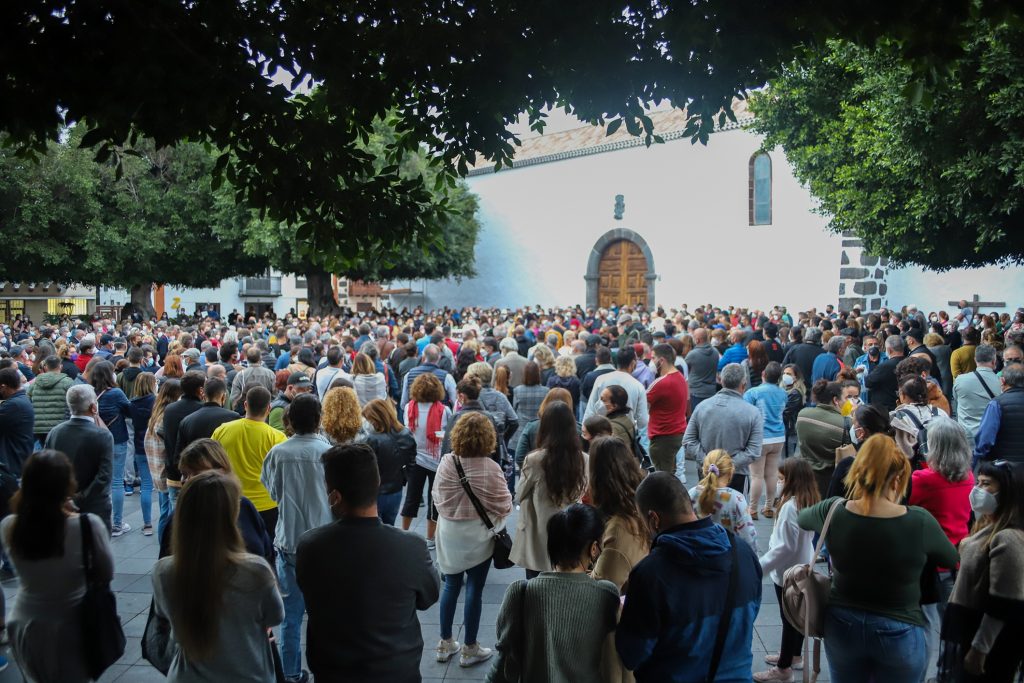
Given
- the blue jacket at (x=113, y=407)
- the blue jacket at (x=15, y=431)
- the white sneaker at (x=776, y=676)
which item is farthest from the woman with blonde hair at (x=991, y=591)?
the blue jacket at (x=113, y=407)

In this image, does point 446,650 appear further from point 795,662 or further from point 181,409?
point 181,409

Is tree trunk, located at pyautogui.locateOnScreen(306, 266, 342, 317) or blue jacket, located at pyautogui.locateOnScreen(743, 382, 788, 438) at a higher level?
tree trunk, located at pyautogui.locateOnScreen(306, 266, 342, 317)

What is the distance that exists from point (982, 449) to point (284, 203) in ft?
17.5

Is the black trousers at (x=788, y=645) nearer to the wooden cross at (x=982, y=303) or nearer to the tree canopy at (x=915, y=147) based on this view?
the tree canopy at (x=915, y=147)

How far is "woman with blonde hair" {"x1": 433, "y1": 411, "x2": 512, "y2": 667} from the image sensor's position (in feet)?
17.7

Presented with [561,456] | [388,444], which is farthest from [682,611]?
[388,444]

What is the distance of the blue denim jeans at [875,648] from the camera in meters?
3.69

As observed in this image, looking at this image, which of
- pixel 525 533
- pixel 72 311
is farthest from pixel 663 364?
pixel 72 311

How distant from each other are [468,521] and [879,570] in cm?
248

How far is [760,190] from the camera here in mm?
25438

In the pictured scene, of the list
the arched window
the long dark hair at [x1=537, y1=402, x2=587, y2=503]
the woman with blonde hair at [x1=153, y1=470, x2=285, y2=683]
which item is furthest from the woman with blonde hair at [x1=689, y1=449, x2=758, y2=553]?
the arched window

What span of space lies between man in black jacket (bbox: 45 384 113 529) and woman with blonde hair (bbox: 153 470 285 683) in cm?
328

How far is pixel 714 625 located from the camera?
329 centimetres

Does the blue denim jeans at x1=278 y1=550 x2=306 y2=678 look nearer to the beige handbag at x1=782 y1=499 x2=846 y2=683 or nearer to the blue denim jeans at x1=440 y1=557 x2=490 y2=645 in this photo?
the blue denim jeans at x1=440 y1=557 x2=490 y2=645
